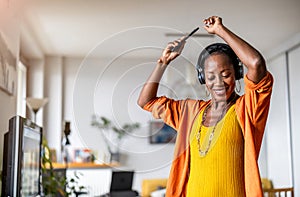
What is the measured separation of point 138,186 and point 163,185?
2.71 feet

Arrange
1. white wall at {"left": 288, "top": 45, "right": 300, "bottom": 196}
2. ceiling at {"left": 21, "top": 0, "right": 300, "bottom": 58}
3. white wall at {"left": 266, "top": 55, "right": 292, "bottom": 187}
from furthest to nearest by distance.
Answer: white wall at {"left": 266, "top": 55, "right": 292, "bottom": 187} < white wall at {"left": 288, "top": 45, "right": 300, "bottom": 196} < ceiling at {"left": 21, "top": 0, "right": 300, "bottom": 58}

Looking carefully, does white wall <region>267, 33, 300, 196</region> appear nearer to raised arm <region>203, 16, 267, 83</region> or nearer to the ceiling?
the ceiling

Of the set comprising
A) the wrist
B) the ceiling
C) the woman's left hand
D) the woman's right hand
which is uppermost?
the ceiling

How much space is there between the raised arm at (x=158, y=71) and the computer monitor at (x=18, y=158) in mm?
703

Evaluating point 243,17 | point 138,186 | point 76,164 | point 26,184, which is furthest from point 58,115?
point 26,184

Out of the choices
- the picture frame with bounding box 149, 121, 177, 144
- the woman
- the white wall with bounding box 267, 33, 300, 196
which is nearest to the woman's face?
the woman

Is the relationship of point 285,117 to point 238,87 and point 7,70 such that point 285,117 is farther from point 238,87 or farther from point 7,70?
point 238,87

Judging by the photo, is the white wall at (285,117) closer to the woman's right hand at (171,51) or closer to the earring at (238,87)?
the earring at (238,87)

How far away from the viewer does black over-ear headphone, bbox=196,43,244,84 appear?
40.5 inches

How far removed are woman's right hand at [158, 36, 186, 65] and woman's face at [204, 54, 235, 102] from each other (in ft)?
0.22

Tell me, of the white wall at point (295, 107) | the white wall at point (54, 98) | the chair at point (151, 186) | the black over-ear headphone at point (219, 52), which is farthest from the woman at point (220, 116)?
the white wall at point (54, 98)

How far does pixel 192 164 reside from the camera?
3.61 ft

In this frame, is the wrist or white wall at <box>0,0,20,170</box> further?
white wall at <box>0,0,20,170</box>

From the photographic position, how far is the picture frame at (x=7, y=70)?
222 cm
